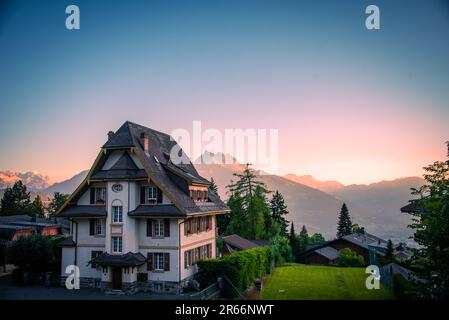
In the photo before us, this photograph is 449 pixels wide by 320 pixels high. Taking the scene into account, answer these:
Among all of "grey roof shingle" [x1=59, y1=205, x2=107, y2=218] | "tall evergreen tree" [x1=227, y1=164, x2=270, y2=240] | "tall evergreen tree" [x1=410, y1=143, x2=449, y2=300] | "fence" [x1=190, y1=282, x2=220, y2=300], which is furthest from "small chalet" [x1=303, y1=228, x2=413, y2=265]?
"tall evergreen tree" [x1=410, y1=143, x2=449, y2=300]

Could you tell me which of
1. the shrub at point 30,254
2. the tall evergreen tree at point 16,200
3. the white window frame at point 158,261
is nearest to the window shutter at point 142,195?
the white window frame at point 158,261

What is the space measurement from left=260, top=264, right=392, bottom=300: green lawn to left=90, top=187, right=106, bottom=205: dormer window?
522 inches

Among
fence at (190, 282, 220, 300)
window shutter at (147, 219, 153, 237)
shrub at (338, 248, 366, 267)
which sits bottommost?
shrub at (338, 248, 366, 267)

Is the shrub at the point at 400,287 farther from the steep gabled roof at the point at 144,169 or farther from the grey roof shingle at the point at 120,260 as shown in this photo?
the grey roof shingle at the point at 120,260

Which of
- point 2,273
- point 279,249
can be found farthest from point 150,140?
point 279,249

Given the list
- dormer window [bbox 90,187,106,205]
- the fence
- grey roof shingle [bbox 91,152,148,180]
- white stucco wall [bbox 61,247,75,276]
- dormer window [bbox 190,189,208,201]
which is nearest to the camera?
the fence

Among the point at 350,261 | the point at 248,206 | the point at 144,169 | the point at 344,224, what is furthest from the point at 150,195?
the point at 344,224

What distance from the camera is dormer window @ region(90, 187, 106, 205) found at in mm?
28516

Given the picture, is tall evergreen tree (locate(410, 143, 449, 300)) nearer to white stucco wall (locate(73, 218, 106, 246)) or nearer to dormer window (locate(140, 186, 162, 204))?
dormer window (locate(140, 186, 162, 204))

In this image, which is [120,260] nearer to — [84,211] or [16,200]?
[84,211]

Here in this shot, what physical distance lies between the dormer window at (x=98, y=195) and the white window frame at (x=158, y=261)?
5.51 m

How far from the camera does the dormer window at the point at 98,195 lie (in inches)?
1123
